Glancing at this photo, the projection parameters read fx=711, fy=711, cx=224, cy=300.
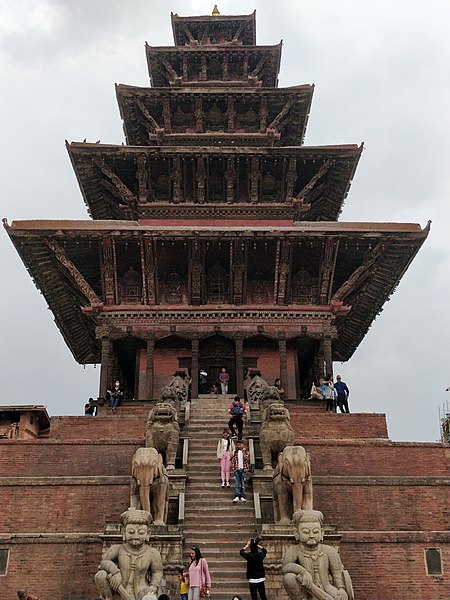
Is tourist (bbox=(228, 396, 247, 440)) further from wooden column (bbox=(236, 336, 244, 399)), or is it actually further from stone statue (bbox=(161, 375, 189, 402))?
wooden column (bbox=(236, 336, 244, 399))

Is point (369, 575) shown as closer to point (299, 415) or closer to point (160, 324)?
point (299, 415)

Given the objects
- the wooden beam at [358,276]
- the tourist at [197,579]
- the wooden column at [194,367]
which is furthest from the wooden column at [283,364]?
the tourist at [197,579]

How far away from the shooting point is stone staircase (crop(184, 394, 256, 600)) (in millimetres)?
11875

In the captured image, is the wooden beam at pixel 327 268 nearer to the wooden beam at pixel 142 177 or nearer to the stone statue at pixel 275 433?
the wooden beam at pixel 142 177

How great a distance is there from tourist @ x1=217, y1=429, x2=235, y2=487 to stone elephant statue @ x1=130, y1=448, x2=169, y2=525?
215cm

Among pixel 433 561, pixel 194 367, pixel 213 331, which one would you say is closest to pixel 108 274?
pixel 213 331

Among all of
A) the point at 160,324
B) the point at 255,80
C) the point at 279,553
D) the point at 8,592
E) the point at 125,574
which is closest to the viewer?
the point at 125,574

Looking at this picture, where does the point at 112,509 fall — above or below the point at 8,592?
above

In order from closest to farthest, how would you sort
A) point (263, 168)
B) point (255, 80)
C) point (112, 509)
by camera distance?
point (112, 509)
point (263, 168)
point (255, 80)

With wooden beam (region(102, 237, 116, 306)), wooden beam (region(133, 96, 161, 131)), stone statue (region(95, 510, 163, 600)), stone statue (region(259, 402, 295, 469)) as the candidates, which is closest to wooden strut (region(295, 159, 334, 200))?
wooden beam (region(133, 96, 161, 131))

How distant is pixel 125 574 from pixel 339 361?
821 inches

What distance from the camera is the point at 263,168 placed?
24.7 metres

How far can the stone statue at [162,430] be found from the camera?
547 inches

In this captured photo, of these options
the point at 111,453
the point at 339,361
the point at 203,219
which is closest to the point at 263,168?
the point at 203,219
